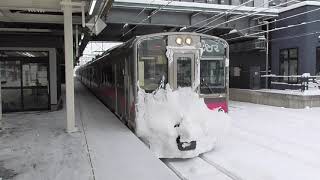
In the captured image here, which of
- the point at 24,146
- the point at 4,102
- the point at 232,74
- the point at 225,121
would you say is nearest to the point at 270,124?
the point at 225,121

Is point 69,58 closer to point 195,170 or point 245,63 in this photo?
point 195,170

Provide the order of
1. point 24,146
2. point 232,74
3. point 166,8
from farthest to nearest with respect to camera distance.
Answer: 1. point 232,74
2. point 166,8
3. point 24,146

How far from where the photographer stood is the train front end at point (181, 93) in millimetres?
7457

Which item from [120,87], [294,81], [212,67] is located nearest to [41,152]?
[120,87]

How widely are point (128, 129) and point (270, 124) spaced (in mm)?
5777

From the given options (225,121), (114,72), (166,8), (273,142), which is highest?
(166,8)

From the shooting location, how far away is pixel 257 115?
15.5 m

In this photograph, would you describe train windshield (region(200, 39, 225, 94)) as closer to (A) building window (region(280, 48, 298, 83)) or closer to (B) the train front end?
(B) the train front end

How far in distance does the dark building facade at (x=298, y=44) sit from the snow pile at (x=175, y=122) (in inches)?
512

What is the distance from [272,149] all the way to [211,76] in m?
2.28

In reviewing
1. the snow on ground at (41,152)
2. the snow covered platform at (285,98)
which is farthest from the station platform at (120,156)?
the snow covered platform at (285,98)

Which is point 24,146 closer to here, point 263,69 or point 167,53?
point 167,53

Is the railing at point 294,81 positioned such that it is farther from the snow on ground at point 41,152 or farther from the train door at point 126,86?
the snow on ground at point 41,152

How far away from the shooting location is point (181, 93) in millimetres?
8227
